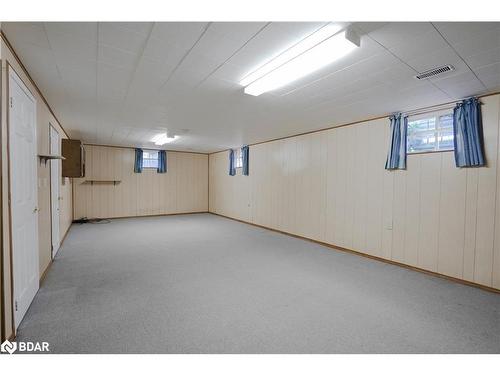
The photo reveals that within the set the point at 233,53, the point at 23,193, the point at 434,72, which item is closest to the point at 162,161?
the point at 23,193

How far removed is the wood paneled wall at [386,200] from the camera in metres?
2.95

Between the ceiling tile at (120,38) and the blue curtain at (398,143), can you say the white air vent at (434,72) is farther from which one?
the ceiling tile at (120,38)

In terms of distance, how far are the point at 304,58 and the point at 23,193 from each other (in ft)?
9.30

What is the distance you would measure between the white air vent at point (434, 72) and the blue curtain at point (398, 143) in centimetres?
133

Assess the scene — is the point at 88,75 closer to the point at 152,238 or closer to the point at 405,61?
A: the point at 405,61

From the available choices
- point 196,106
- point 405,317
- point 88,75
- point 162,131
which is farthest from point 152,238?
point 405,317

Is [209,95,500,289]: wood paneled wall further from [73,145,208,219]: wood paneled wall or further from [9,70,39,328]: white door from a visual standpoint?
[9,70,39,328]: white door

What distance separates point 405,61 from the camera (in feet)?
7.07

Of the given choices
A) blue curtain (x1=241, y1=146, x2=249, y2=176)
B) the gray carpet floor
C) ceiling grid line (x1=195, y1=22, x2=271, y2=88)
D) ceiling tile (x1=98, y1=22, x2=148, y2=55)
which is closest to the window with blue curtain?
blue curtain (x1=241, y1=146, x2=249, y2=176)

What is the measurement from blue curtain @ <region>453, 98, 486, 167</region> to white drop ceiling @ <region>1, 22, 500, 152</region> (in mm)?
199

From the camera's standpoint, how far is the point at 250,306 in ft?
8.00

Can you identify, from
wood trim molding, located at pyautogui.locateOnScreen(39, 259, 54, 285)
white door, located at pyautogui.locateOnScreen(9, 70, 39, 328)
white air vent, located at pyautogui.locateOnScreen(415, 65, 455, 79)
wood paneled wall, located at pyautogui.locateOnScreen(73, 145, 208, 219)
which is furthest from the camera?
wood paneled wall, located at pyautogui.locateOnScreen(73, 145, 208, 219)

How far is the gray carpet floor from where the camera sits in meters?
1.87

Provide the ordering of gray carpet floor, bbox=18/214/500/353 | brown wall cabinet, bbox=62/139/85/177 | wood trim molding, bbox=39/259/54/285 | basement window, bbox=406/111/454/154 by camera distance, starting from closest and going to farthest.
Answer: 1. gray carpet floor, bbox=18/214/500/353
2. wood trim molding, bbox=39/259/54/285
3. basement window, bbox=406/111/454/154
4. brown wall cabinet, bbox=62/139/85/177
